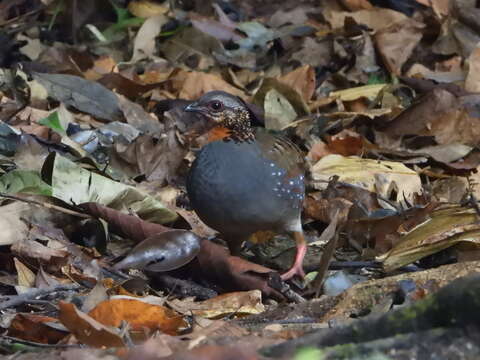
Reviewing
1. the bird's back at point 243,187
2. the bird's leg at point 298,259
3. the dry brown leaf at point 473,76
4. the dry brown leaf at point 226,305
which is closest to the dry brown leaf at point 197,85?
the dry brown leaf at point 473,76

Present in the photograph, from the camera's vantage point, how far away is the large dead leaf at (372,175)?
21.1ft

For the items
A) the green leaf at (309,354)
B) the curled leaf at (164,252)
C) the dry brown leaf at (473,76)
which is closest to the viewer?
the green leaf at (309,354)

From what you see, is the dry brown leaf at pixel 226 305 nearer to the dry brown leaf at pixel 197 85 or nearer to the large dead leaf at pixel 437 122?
the large dead leaf at pixel 437 122

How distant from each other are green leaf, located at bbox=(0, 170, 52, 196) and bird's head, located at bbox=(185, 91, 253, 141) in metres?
0.88

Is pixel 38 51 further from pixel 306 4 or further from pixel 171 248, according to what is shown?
pixel 171 248

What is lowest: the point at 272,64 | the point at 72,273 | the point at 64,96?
A: the point at 272,64

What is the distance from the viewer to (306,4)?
9359mm

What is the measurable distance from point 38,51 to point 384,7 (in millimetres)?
3199

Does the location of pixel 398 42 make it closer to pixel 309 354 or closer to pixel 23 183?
pixel 23 183

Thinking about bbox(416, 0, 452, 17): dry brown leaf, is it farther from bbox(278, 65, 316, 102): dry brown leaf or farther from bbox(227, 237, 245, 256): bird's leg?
bbox(227, 237, 245, 256): bird's leg

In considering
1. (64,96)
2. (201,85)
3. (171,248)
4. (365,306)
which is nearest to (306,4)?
(201,85)

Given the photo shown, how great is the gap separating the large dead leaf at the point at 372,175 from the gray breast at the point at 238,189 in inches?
50.3

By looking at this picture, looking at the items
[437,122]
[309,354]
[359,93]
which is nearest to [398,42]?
[359,93]

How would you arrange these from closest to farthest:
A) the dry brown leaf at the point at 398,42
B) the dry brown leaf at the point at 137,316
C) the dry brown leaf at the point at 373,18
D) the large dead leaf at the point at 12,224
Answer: the dry brown leaf at the point at 137,316 → the large dead leaf at the point at 12,224 → the dry brown leaf at the point at 398,42 → the dry brown leaf at the point at 373,18
